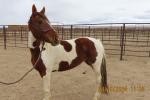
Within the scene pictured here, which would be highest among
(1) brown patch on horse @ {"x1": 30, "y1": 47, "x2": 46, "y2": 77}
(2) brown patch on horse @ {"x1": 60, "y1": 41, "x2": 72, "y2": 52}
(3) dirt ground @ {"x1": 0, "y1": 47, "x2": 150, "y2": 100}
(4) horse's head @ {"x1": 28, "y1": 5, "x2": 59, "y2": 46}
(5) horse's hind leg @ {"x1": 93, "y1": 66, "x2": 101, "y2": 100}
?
(4) horse's head @ {"x1": 28, "y1": 5, "x2": 59, "y2": 46}

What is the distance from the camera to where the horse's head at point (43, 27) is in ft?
10.4

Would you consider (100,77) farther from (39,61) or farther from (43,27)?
(43,27)

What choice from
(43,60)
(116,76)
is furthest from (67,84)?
(43,60)

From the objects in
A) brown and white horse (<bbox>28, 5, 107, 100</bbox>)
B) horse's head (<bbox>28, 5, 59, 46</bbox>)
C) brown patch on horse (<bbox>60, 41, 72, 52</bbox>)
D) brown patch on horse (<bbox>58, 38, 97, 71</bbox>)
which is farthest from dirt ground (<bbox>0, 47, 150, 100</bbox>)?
horse's head (<bbox>28, 5, 59, 46</bbox>)

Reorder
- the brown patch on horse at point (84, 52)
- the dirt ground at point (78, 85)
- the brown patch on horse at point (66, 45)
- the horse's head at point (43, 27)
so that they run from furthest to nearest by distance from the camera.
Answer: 1. the dirt ground at point (78, 85)
2. the brown patch on horse at point (84, 52)
3. the brown patch on horse at point (66, 45)
4. the horse's head at point (43, 27)

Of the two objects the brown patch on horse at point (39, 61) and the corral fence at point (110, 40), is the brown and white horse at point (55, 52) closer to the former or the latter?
the brown patch on horse at point (39, 61)

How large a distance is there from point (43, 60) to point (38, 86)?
1.68 meters

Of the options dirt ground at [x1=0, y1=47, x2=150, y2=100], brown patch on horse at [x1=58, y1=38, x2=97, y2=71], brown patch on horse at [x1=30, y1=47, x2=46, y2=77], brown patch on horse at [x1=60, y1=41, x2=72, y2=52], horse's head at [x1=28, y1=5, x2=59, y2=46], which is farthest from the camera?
dirt ground at [x1=0, y1=47, x2=150, y2=100]

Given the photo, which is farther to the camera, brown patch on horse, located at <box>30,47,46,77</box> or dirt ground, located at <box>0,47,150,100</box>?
dirt ground, located at <box>0,47,150,100</box>

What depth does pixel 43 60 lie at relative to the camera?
3.54 meters

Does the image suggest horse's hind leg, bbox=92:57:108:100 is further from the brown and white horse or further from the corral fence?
the corral fence

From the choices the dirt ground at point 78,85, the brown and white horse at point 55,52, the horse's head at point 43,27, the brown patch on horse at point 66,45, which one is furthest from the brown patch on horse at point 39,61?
the dirt ground at point 78,85

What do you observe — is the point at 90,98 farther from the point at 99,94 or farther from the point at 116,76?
the point at 116,76

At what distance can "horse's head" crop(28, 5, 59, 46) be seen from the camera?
10.4ft
